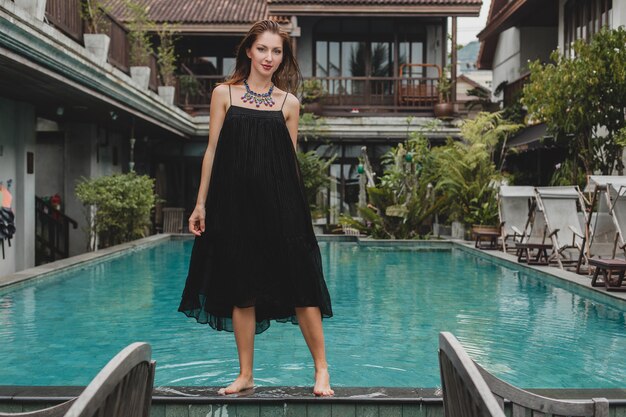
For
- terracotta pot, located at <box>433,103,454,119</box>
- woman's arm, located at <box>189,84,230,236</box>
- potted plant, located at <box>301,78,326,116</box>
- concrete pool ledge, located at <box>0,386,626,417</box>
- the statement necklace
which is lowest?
concrete pool ledge, located at <box>0,386,626,417</box>

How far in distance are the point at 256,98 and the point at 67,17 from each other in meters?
7.91

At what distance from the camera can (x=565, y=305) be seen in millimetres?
7719

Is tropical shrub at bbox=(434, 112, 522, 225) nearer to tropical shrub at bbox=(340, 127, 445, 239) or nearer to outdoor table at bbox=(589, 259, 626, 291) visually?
tropical shrub at bbox=(340, 127, 445, 239)

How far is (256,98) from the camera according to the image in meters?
3.49

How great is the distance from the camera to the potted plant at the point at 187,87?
68.4 ft

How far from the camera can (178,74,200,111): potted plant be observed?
2084 centimetres

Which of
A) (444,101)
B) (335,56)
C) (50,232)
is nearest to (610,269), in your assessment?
(50,232)

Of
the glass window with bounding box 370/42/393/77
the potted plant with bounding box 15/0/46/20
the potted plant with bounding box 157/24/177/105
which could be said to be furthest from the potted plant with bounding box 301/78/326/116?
the potted plant with bounding box 15/0/46/20

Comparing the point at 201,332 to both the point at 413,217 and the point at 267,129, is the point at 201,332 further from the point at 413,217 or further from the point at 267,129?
the point at 413,217

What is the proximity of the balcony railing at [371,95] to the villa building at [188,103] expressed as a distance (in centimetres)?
4

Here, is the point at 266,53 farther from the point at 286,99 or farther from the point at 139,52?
the point at 139,52

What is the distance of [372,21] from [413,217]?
9616 mm

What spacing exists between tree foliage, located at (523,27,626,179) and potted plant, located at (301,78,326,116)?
8.68 meters

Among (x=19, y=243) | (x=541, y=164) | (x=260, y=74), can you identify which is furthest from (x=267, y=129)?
(x=541, y=164)
